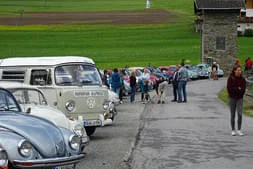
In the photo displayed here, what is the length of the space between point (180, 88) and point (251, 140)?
15.3 metres

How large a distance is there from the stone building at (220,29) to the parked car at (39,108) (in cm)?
4837

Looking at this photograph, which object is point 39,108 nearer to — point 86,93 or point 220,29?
point 86,93

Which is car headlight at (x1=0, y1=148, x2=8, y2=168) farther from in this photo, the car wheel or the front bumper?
the car wheel

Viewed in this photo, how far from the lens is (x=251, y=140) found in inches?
674

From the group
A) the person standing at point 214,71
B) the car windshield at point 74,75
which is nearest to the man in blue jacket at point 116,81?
the car windshield at point 74,75

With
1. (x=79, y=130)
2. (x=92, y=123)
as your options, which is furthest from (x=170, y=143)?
(x=79, y=130)

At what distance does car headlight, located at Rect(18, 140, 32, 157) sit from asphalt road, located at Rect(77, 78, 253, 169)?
3816 millimetres

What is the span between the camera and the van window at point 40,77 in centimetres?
1783

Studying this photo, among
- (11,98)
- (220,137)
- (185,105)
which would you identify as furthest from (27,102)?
(185,105)

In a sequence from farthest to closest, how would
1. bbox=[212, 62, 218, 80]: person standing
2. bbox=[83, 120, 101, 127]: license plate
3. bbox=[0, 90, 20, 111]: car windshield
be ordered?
1. bbox=[212, 62, 218, 80]: person standing
2. bbox=[83, 120, 101, 127]: license plate
3. bbox=[0, 90, 20, 111]: car windshield

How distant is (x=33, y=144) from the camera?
970 centimetres

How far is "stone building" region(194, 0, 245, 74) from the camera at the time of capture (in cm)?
6228

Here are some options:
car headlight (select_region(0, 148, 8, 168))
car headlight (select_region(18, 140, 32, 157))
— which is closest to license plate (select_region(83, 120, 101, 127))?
car headlight (select_region(18, 140, 32, 157))

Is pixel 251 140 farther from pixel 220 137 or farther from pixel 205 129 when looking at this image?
pixel 205 129
